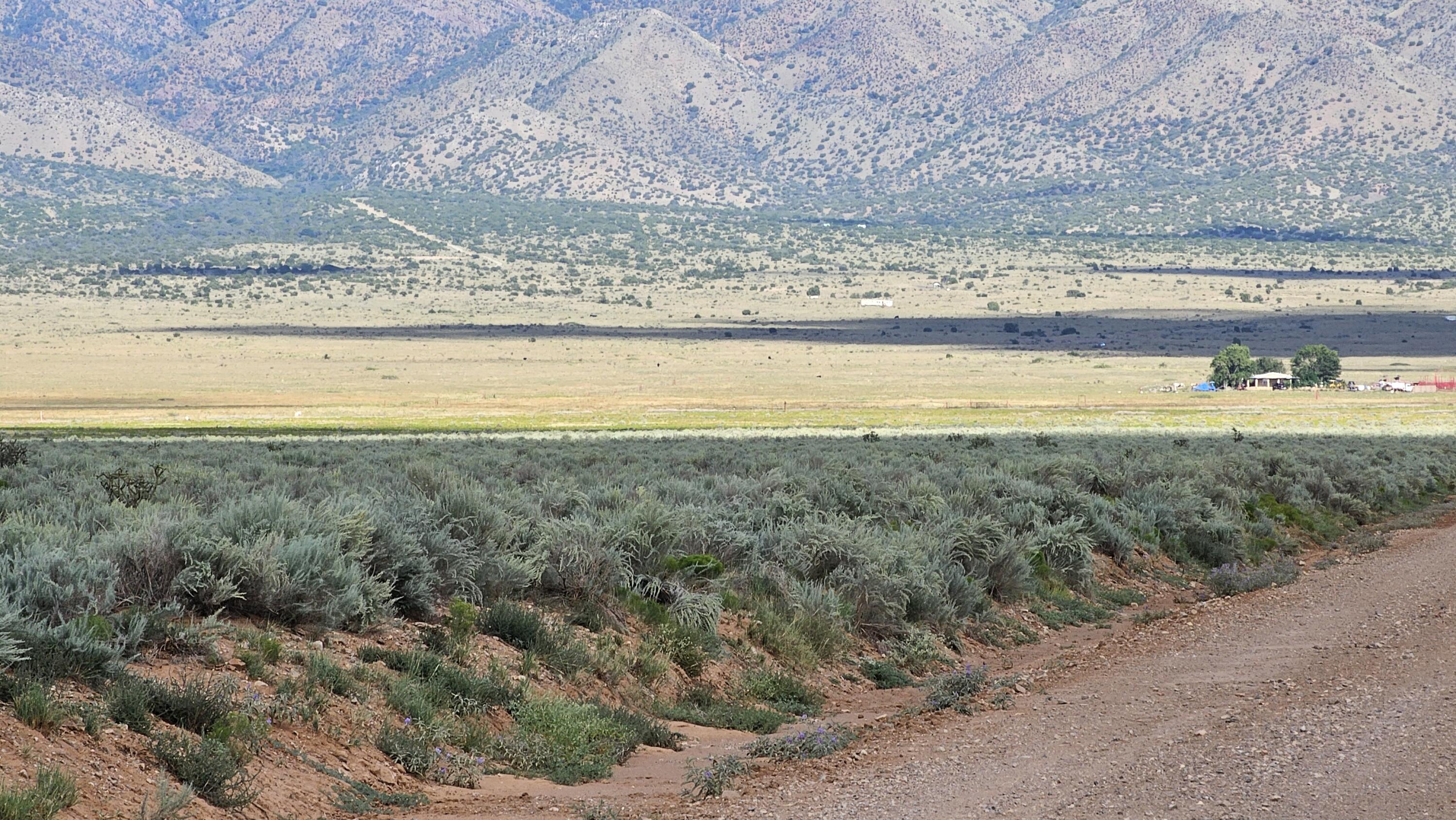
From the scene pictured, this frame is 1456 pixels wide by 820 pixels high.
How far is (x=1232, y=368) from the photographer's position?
8525cm

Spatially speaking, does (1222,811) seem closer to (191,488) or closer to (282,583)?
(282,583)

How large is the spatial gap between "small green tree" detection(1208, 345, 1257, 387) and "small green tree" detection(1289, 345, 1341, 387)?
3.06 meters

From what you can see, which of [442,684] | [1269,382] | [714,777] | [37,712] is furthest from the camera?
[1269,382]

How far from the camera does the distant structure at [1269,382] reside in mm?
83688

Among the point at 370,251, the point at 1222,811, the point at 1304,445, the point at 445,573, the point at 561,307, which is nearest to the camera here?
the point at 1222,811

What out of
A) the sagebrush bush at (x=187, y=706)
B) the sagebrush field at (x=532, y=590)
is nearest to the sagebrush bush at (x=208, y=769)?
the sagebrush field at (x=532, y=590)

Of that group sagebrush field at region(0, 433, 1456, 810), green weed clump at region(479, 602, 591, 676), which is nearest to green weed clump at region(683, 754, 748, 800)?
sagebrush field at region(0, 433, 1456, 810)

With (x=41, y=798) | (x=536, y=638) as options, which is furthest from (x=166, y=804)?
(x=536, y=638)

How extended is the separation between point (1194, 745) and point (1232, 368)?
8149 centimetres

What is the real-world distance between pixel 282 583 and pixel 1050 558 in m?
9.59

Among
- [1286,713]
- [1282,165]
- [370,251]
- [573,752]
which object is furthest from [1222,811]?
[1282,165]

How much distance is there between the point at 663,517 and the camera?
12.7m

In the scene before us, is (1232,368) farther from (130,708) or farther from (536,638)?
(130,708)

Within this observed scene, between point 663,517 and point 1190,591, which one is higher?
point 663,517
